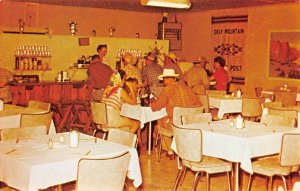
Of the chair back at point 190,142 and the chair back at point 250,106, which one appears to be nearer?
the chair back at point 190,142

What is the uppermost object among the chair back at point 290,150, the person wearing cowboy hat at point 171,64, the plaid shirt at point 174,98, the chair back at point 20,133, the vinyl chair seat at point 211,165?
the person wearing cowboy hat at point 171,64

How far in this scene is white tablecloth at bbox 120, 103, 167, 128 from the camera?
7113 millimetres

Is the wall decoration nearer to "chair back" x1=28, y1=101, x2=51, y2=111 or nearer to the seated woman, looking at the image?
the seated woman

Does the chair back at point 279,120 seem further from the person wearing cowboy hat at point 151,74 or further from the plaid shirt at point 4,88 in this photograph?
the plaid shirt at point 4,88

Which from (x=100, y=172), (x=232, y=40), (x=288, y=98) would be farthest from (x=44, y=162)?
(x=232, y=40)

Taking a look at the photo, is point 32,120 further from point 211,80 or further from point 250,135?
point 211,80

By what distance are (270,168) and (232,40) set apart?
916 cm

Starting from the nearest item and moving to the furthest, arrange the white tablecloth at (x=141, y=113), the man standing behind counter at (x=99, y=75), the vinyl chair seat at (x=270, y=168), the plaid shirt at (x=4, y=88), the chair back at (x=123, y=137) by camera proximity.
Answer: the chair back at (x=123, y=137) < the vinyl chair seat at (x=270, y=168) < the white tablecloth at (x=141, y=113) < the plaid shirt at (x=4, y=88) < the man standing behind counter at (x=99, y=75)

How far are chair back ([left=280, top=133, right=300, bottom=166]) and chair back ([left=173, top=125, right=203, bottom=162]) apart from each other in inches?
32.5

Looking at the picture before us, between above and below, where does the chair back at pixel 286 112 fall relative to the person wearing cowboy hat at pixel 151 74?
below

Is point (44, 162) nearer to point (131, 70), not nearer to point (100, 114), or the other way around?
point (100, 114)

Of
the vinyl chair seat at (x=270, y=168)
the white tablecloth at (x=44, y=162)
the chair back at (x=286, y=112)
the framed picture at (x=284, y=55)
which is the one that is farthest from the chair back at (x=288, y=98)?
the white tablecloth at (x=44, y=162)

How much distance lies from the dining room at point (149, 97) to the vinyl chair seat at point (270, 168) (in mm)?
14

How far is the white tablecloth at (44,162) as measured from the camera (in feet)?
11.7
